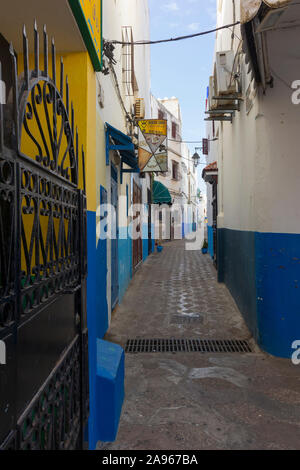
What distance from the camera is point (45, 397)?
1570 millimetres

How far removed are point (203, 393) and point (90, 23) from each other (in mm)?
3783

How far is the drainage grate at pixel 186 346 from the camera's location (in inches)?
209

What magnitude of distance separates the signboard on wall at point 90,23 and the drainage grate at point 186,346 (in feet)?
12.9

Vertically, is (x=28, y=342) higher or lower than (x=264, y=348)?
higher

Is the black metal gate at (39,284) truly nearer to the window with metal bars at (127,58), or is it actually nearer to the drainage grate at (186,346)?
the drainage grate at (186,346)

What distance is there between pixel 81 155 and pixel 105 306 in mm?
3569

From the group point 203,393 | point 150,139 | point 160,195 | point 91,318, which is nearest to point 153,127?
point 150,139

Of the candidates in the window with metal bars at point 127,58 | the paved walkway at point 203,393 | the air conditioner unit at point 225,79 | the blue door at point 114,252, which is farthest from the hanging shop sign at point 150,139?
the paved walkway at point 203,393

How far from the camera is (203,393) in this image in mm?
3990

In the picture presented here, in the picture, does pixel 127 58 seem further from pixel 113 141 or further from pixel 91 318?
pixel 91 318

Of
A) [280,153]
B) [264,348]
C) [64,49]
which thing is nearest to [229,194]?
[280,153]

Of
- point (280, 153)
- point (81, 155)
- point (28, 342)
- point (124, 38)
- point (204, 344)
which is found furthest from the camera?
point (124, 38)

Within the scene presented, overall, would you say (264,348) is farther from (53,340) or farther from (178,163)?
(178,163)

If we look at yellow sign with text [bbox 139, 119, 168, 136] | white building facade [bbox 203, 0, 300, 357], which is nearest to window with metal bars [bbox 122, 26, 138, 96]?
yellow sign with text [bbox 139, 119, 168, 136]
